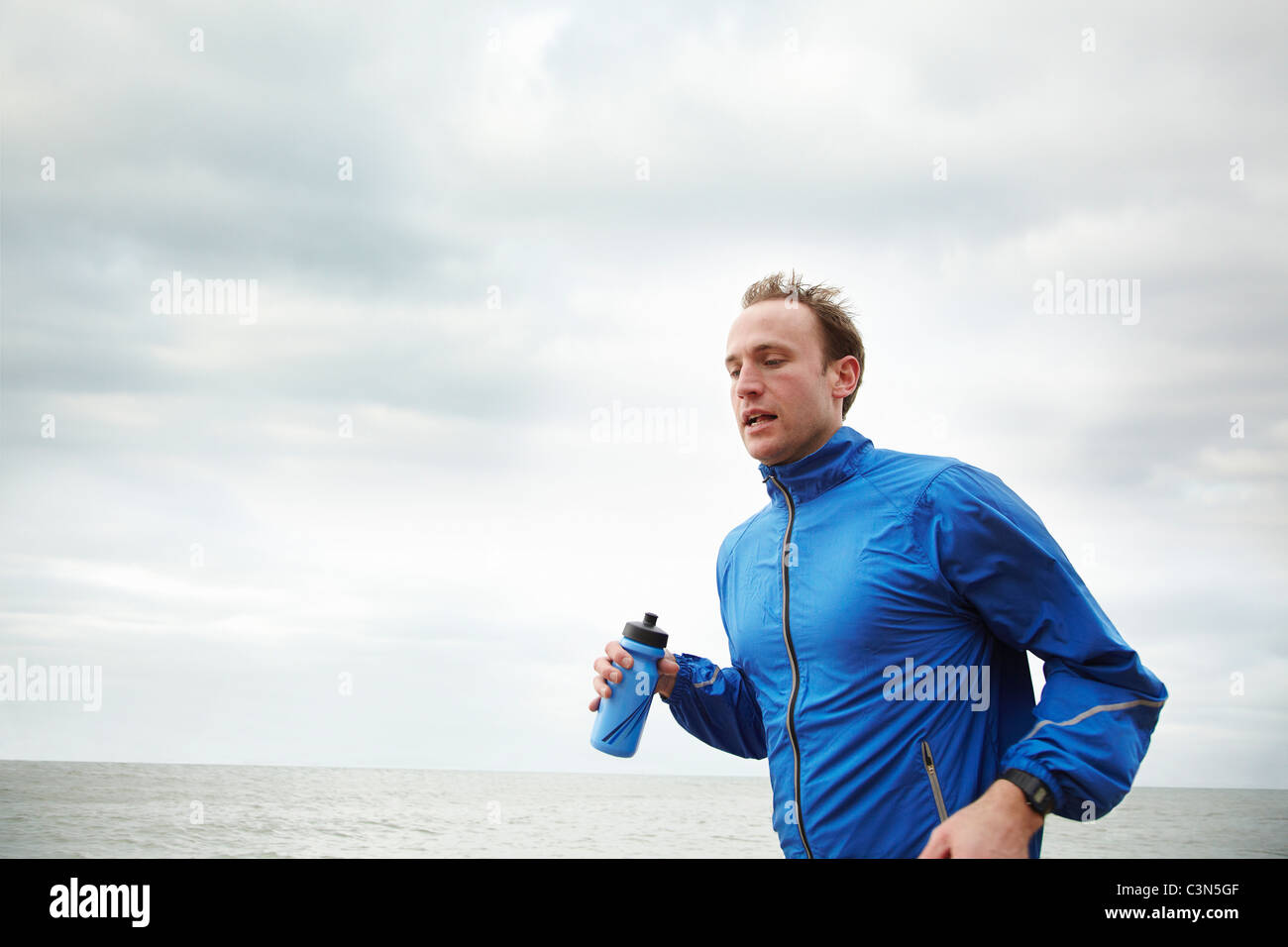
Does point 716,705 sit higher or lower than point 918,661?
lower

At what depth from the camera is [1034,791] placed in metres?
1.89

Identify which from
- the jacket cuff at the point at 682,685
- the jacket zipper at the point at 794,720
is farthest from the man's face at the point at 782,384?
the jacket cuff at the point at 682,685

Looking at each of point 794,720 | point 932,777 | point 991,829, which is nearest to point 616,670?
point 794,720

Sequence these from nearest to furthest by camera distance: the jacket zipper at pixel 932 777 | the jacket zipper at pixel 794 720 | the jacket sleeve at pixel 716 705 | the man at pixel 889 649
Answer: the man at pixel 889 649, the jacket zipper at pixel 932 777, the jacket zipper at pixel 794 720, the jacket sleeve at pixel 716 705

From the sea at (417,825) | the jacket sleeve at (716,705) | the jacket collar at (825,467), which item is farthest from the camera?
the sea at (417,825)

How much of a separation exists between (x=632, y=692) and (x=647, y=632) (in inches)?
7.4

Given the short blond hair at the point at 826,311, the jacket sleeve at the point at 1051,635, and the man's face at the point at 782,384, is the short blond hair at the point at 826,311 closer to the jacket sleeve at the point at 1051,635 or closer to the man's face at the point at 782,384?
the man's face at the point at 782,384

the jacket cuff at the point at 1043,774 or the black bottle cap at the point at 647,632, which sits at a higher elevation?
the black bottle cap at the point at 647,632

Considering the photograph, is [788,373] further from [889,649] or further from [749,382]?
[889,649]

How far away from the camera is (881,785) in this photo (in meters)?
2.26

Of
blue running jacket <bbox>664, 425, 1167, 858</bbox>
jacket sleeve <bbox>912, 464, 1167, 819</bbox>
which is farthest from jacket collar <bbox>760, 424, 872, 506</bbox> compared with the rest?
jacket sleeve <bbox>912, 464, 1167, 819</bbox>

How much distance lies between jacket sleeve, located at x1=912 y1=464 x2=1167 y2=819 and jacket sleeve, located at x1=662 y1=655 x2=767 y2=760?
85 centimetres

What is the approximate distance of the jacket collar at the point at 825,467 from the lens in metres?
2.62
